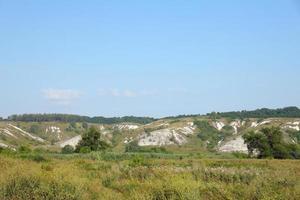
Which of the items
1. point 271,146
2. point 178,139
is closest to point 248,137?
point 271,146

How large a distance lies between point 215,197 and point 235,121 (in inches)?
→ 6444

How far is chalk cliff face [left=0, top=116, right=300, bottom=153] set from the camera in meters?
138

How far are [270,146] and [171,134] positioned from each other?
71.0 meters

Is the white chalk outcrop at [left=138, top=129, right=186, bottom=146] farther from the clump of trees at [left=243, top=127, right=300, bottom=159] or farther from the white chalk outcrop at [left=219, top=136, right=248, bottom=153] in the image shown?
the clump of trees at [left=243, top=127, right=300, bottom=159]

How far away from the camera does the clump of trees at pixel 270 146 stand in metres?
75.0

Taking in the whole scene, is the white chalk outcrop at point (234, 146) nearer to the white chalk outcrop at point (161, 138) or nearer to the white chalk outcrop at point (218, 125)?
the white chalk outcrop at point (161, 138)

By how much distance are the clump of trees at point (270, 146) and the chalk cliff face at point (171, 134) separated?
124 ft

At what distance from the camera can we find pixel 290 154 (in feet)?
249

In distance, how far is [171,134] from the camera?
479ft

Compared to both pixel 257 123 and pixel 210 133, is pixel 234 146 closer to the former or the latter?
pixel 210 133

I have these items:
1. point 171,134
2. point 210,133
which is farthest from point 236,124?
point 171,134

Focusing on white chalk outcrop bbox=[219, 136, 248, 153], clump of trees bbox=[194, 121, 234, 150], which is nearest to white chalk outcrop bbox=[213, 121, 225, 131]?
clump of trees bbox=[194, 121, 234, 150]

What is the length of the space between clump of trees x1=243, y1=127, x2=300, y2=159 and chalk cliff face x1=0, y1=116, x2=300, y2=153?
124 feet

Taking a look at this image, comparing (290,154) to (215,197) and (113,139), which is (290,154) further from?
(113,139)
